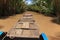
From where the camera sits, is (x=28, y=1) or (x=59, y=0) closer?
(x=59, y=0)

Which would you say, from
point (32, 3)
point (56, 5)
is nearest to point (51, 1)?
point (56, 5)

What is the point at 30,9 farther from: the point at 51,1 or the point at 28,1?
the point at 51,1

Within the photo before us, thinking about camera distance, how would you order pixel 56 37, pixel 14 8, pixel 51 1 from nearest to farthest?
1. pixel 56 37
2. pixel 51 1
3. pixel 14 8

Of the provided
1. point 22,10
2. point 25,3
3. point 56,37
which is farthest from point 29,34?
point 25,3

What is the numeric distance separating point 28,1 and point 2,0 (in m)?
3.86

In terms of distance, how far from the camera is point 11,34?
334 centimetres

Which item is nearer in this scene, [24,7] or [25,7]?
[24,7]

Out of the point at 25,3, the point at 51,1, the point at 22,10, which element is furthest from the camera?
the point at 25,3

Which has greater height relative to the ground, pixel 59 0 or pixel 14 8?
pixel 59 0

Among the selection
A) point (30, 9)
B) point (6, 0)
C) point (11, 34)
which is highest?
point (11, 34)

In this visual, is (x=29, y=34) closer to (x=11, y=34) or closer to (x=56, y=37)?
(x=11, y=34)

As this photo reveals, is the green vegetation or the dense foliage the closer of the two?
the green vegetation

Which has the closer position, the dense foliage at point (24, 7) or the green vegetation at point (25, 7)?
the green vegetation at point (25, 7)

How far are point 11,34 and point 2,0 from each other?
10.2 metres
